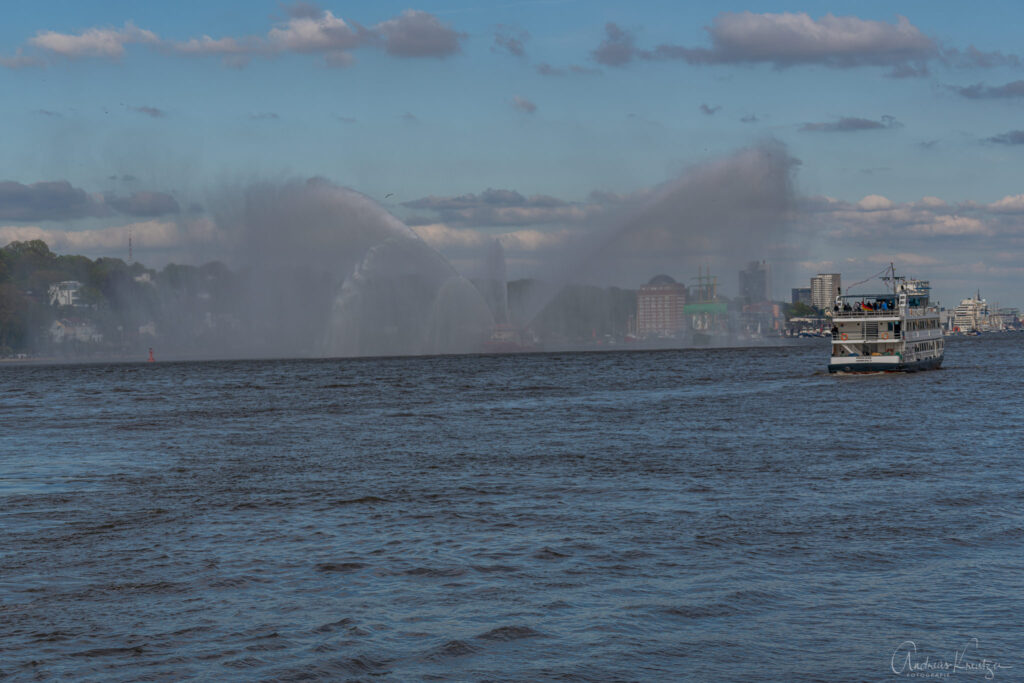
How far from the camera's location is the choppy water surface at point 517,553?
12344 millimetres

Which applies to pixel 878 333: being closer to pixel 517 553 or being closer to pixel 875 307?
pixel 875 307

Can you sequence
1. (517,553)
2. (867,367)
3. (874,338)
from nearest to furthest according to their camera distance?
(517,553) → (874,338) → (867,367)

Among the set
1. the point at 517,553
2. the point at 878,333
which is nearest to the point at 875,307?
the point at 878,333

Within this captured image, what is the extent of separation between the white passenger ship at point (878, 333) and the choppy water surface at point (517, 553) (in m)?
33.4

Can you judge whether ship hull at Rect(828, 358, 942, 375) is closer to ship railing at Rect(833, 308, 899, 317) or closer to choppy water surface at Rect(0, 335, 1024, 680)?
ship railing at Rect(833, 308, 899, 317)

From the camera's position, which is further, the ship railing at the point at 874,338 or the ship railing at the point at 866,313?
the ship railing at the point at 874,338

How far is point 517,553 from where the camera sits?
17.7 metres

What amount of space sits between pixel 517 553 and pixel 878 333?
6372 centimetres

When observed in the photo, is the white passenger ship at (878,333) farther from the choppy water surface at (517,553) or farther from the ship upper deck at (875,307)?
the choppy water surface at (517,553)

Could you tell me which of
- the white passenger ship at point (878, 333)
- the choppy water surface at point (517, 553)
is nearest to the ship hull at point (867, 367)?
the white passenger ship at point (878, 333)

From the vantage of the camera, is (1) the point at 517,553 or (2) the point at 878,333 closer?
(1) the point at 517,553

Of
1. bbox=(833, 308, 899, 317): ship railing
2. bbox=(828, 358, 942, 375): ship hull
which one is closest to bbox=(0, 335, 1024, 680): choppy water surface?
bbox=(833, 308, 899, 317): ship railing

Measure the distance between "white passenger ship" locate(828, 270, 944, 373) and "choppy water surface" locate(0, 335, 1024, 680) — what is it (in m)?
33.4

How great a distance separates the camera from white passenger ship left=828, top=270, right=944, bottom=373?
243 ft
